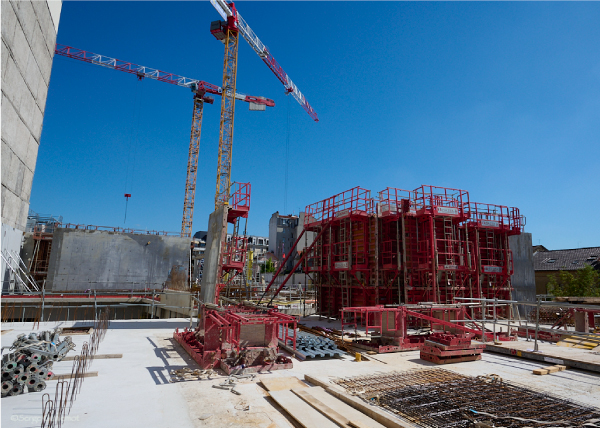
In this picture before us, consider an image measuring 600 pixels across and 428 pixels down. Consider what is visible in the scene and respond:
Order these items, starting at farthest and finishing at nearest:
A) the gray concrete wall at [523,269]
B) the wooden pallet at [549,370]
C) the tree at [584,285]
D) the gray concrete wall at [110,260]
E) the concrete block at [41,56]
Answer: the tree at [584,285], the gray concrete wall at [110,260], the gray concrete wall at [523,269], the wooden pallet at [549,370], the concrete block at [41,56]

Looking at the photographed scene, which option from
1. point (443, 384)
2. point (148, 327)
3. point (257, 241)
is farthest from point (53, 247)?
point (257, 241)

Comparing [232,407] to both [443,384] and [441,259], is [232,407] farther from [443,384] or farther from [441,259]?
[441,259]

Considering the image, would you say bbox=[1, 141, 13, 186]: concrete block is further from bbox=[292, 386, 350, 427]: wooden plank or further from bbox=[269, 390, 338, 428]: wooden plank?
bbox=[292, 386, 350, 427]: wooden plank

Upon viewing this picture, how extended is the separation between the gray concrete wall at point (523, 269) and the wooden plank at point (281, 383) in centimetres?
2976

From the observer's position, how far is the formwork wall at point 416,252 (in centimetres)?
2158

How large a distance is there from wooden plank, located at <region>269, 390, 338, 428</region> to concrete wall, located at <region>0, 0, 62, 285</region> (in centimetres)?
541

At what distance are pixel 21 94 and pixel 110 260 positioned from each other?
33.3 m

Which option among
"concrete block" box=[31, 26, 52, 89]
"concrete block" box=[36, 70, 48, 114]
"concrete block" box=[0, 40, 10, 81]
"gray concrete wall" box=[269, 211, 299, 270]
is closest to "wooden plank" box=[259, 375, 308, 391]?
"concrete block" box=[36, 70, 48, 114]

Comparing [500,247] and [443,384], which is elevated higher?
[500,247]

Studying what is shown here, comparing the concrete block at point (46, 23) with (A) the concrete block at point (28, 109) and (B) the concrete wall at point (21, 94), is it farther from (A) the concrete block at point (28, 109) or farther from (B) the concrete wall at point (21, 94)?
(A) the concrete block at point (28, 109)

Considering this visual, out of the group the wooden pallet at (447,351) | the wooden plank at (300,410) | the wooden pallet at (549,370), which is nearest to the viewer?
the wooden plank at (300,410)

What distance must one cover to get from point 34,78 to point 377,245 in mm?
19175

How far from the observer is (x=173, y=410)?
715 cm

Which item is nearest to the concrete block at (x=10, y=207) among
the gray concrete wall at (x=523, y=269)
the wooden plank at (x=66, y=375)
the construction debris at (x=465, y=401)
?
the wooden plank at (x=66, y=375)
